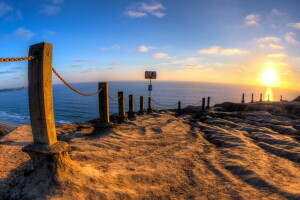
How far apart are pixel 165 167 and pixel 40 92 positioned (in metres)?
2.89

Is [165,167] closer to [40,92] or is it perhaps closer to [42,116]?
[42,116]

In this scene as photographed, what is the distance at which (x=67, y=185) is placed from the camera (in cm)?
238

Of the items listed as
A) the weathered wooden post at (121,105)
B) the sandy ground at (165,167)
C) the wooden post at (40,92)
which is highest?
the wooden post at (40,92)

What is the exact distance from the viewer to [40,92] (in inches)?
95.9

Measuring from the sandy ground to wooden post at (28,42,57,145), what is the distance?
2.60 ft

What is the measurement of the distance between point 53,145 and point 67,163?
1.32ft

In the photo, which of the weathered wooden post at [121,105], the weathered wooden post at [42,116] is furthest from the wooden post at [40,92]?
the weathered wooden post at [121,105]

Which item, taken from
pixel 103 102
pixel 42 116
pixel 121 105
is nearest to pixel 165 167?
pixel 42 116

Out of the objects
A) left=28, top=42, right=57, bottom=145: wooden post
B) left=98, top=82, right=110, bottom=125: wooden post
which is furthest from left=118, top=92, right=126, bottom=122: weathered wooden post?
left=28, top=42, right=57, bottom=145: wooden post

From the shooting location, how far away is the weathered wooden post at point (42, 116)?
2438 millimetres

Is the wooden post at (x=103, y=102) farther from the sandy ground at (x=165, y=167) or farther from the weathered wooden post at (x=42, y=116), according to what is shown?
the weathered wooden post at (x=42, y=116)

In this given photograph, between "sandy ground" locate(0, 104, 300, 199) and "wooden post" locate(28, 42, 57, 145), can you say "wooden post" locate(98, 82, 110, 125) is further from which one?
"wooden post" locate(28, 42, 57, 145)

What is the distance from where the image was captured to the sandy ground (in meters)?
2.56

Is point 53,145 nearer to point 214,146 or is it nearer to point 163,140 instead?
point 163,140
